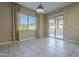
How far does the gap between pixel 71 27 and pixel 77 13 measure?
3.48 feet

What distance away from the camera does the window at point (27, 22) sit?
8.43 m

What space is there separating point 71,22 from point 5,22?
4479mm

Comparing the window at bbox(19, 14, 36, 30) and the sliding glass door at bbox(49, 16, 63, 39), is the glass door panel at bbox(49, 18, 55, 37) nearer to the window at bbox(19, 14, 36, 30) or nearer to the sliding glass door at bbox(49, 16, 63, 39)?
the sliding glass door at bbox(49, 16, 63, 39)

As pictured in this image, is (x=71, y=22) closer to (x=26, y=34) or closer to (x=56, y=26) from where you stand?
(x=56, y=26)

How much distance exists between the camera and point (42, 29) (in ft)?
36.4

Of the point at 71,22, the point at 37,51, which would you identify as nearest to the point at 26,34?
the point at 71,22

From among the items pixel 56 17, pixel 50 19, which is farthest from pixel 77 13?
pixel 50 19

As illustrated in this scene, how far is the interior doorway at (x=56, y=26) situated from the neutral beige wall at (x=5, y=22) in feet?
14.1

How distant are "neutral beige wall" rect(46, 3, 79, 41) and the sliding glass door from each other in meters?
0.94

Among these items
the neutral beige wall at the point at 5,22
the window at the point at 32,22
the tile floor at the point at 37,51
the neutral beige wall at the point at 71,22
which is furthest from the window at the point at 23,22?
the neutral beige wall at the point at 71,22

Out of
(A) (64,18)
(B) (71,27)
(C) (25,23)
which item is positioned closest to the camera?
(B) (71,27)

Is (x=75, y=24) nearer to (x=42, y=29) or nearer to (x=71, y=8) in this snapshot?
(x=71, y=8)

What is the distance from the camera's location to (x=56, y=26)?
975cm

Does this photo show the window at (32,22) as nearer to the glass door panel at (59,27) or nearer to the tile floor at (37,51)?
the glass door panel at (59,27)
